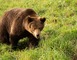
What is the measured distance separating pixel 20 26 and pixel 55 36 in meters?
0.87

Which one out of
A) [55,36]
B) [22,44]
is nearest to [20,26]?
[22,44]

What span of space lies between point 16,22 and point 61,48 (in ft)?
4.08

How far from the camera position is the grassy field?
673cm

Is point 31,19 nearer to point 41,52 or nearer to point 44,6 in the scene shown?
point 41,52

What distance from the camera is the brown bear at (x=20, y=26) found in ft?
23.6

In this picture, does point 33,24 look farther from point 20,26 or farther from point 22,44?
point 22,44

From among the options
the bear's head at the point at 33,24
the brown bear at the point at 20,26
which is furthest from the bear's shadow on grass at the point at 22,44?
the bear's head at the point at 33,24

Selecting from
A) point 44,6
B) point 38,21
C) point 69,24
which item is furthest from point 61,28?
point 44,6

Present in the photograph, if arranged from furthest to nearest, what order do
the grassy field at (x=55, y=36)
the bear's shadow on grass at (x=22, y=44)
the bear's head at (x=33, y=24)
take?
the bear's shadow on grass at (x=22, y=44), the bear's head at (x=33, y=24), the grassy field at (x=55, y=36)

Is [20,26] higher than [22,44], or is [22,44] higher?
[20,26]

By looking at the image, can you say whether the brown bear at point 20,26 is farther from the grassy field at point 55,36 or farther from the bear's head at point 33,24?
the grassy field at point 55,36

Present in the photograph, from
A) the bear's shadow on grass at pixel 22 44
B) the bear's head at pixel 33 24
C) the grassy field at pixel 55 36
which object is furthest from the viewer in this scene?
the bear's shadow on grass at pixel 22 44

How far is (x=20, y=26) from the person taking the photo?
24.3 ft

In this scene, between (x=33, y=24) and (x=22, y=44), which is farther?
(x=22, y=44)
